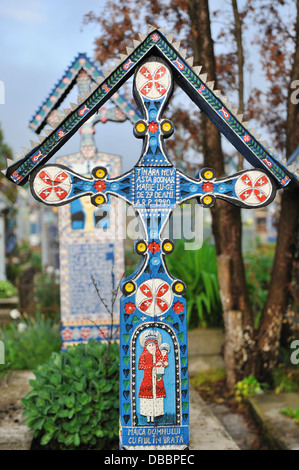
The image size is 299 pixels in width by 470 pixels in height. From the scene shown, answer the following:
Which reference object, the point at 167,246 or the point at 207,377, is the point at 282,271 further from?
the point at 167,246

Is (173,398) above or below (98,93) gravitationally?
below

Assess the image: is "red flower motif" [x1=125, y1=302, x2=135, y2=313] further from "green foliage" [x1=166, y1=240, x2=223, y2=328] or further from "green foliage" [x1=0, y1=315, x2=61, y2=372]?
"green foliage" [x1=166, y1=240, x2=223, y2=328]

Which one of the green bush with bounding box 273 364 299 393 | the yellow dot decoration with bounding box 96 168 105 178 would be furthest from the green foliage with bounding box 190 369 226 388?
the yellow dot decoration with bounding box 96 168 105 178

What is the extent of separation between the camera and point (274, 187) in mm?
3305

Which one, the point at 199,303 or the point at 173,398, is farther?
the point at 199,303

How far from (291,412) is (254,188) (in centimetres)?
242

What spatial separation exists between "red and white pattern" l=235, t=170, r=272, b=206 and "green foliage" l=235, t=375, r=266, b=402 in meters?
2.85

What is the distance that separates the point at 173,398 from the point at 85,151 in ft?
12.6

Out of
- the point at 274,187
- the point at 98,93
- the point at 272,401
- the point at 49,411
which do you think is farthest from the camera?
the point at 272,401

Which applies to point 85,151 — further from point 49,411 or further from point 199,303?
point 49,411

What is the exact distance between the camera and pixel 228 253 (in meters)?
5.68

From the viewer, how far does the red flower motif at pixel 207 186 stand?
329 centimetres

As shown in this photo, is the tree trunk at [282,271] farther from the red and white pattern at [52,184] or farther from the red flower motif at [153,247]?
the red and white pattern at [52,184]
